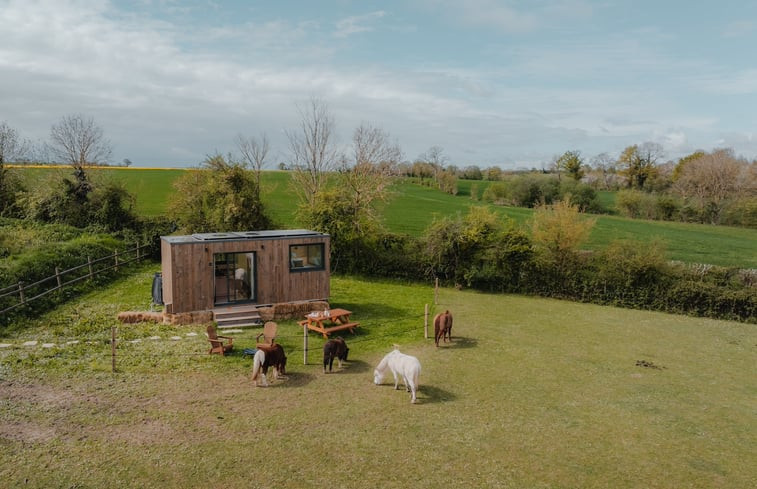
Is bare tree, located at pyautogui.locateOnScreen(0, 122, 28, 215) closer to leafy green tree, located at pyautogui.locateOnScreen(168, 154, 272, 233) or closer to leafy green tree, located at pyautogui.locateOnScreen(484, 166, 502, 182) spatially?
leafy green tree, located at pyautogui.locateOnScreen(168, 154, 272, 233)

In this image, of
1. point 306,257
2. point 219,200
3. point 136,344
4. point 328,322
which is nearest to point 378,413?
point 328,322

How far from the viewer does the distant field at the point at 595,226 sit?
28.9 m

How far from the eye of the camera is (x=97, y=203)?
90.5ft

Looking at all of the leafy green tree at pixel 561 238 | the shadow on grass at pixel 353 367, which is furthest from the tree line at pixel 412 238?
the shadow on grass at pixel 353 367

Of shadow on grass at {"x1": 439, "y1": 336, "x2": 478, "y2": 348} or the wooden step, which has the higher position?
the wooden step

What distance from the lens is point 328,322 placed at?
51.0 feet

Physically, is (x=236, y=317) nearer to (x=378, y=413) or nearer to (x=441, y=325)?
(x=441, y=325)

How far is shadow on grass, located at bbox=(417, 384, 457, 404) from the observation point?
Result: 10.3m

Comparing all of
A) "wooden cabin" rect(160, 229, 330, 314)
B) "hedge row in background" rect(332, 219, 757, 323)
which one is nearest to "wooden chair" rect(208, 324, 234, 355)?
"wooden cabin" rect(160, 229, 330, 314)

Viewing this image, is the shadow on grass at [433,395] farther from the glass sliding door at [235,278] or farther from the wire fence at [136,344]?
the glass sliding door at [235,278]

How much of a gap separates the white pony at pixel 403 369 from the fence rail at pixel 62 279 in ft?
37.1

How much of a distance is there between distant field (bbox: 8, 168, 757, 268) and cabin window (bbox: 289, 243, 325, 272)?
922 cm

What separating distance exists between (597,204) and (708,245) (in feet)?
58.6

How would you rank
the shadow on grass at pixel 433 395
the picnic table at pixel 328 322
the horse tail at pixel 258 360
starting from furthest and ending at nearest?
the picnic table at pixel 328 322
the horse tail at pixel 258 360
the shadow on grass at pixel 433 395
